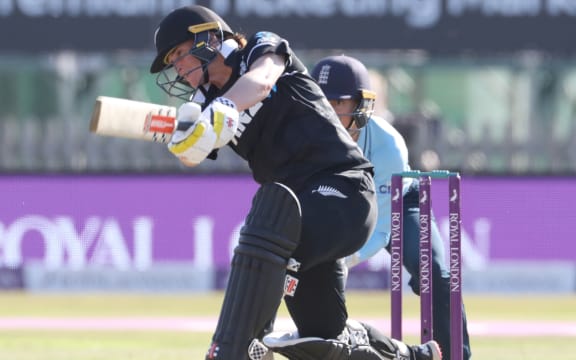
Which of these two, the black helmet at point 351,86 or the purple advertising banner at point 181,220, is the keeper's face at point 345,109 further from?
the purple advertising banner at point 181,220

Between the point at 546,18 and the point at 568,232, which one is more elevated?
the point at 546,18

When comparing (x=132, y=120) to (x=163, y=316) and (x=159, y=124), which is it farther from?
(x=163, y=316)

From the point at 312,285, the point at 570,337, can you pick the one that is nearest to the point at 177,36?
the point at 312,285

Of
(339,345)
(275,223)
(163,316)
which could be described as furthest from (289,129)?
(163,316)

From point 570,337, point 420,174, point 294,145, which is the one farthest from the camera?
point 570,337

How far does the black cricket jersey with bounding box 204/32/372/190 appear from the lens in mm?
4789

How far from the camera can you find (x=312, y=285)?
4.88 meters

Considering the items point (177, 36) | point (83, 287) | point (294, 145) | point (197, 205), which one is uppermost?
point (177, 36)

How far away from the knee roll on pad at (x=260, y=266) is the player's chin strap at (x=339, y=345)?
0.13 metres

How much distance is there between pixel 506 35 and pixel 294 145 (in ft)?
31.1

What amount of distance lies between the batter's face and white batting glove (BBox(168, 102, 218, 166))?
0.56 meters

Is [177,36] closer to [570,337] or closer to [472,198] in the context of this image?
[570,337]

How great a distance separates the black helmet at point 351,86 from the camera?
602 cm

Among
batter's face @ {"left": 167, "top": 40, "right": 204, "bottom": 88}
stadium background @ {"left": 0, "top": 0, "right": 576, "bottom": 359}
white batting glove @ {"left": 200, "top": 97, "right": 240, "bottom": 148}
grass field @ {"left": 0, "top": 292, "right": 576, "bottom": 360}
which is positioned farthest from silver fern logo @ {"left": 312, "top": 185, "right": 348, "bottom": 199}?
stadium background @ {"left": 0, "top": 0, "right": 576, "bottom": 359}
